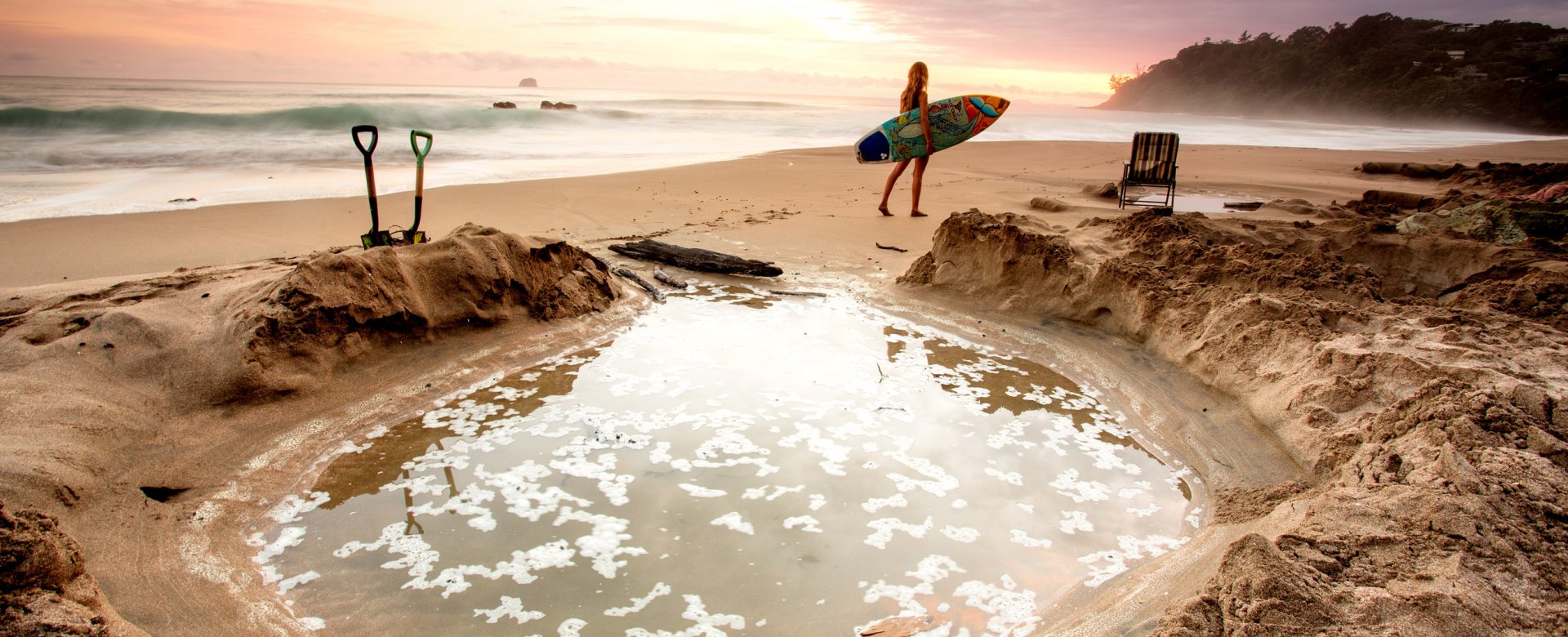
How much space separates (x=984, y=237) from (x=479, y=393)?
341 cm

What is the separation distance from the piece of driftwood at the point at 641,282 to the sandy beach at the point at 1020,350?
0.93 feet

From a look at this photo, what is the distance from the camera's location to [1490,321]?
3.34 metres

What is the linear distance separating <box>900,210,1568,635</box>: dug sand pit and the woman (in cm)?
248

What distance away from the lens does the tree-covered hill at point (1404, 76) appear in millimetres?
29125

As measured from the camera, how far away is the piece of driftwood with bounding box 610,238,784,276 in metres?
5.69

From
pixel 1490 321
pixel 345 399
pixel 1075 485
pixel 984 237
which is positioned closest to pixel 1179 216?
pixel 984 237

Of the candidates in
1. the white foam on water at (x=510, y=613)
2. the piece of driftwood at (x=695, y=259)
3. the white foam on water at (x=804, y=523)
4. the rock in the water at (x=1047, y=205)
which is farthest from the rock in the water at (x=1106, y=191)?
the white foam on water at (x=510, y=613)

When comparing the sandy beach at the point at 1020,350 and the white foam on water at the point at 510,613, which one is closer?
the sandy beach at the point at 1020,350

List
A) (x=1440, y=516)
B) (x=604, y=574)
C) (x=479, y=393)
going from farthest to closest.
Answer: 1. (x=479, y=393)
2. (x=604, y=574)
3. (x=1440, y=516)

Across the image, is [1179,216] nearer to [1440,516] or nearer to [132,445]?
[1440,516]

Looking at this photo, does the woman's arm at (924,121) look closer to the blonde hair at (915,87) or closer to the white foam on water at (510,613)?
the blonde hair at (915,87)

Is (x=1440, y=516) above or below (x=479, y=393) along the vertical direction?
above

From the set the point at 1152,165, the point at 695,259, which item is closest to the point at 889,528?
the point at 695,259

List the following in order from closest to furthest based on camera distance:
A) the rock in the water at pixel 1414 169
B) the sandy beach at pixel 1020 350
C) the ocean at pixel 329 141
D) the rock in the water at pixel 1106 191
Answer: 1. the sandy beach at pixel 1020 350
2. the ocean at pixel 329 141
3. the rock in the water at pixel 1106 191
4. the rock in the water at pixel 1414 169
